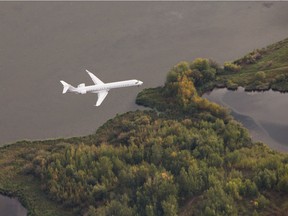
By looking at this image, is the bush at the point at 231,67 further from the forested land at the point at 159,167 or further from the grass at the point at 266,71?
the forested land at the point at 159,167

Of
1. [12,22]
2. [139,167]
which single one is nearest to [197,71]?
[139,167]

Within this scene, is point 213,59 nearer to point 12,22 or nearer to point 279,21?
point 279,21

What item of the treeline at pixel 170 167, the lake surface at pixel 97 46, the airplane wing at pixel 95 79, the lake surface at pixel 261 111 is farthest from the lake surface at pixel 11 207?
the lake surface at pixel 261 111

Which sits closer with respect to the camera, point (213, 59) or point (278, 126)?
point (278, 126)

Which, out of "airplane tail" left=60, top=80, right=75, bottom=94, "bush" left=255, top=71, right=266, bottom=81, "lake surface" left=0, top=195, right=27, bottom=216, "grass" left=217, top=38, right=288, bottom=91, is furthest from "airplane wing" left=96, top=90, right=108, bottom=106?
"bush" left=255, top=71, right=266, bottom=81

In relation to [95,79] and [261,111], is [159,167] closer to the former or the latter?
[261,111]

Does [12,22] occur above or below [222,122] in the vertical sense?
above
